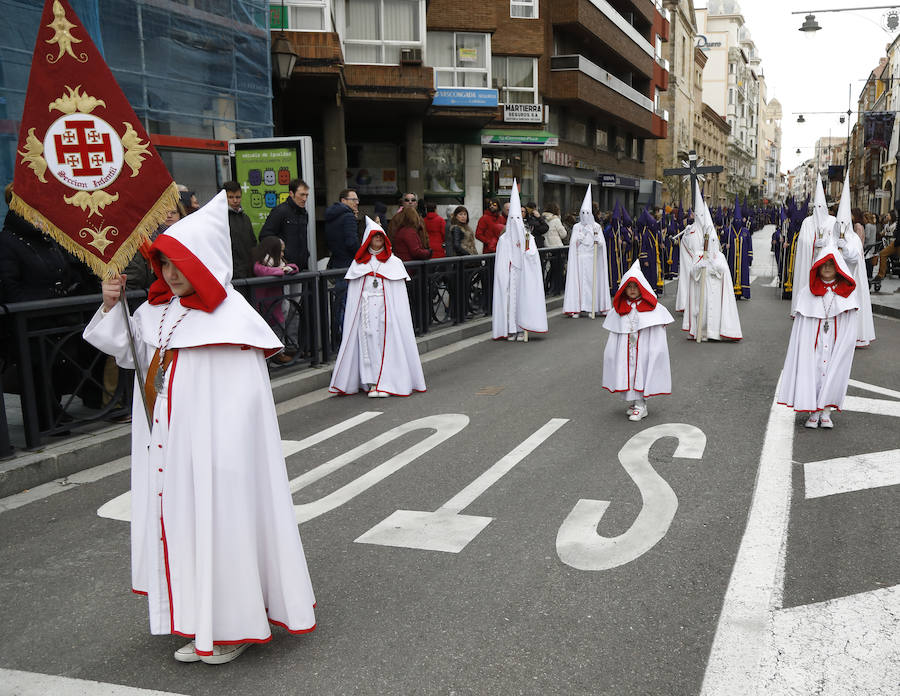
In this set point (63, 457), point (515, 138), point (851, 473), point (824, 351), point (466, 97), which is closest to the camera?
point (851, 473)

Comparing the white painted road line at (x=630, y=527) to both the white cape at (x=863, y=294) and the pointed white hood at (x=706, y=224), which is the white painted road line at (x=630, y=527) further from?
the pointed white hood at (x=706, y=224)

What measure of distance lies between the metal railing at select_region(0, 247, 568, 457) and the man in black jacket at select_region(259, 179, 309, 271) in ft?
1.85

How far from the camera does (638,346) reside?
24.3ft

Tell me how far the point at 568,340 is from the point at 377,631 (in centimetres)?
915

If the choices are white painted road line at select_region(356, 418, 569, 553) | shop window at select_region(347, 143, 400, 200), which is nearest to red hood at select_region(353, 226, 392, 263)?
white painted road line at select_region(356, 418, 569, 553)

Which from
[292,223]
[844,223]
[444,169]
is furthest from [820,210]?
[444,169]

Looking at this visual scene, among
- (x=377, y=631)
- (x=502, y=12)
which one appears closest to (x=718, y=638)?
(x=377, y=631)

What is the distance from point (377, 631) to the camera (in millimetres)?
3664

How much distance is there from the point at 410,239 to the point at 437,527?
7.22 metres

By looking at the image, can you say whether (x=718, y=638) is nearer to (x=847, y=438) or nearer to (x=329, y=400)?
(x=847, y=438)

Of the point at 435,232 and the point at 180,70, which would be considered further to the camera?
the point at 180,70

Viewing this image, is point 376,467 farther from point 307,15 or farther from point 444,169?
point 444,169

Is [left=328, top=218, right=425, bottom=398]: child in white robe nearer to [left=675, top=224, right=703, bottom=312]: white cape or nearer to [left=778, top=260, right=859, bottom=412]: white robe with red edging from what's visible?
[left=778, top=260, right=859, bottom=412]: white robe with red edging

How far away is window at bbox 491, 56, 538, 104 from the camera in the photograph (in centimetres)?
3164
